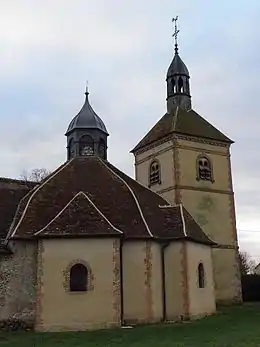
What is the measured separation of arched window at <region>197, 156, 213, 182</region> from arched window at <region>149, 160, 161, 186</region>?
2.92 metres

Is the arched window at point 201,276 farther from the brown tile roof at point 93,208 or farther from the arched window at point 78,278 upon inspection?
the arched window at point 78,278

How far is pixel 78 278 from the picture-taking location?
23.8 metres

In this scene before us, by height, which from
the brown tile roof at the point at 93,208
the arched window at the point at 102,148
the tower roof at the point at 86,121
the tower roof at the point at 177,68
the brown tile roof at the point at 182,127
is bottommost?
the brown tile roof at the point at 93,208

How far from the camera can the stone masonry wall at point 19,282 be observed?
78.2 ft

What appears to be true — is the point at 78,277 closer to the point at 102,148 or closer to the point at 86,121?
the point at 102,148

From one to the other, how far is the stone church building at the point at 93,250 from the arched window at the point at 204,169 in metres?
8.51

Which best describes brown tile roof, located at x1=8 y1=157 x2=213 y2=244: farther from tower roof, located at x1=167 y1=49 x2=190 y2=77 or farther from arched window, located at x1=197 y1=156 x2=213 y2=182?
tower roof, located at x1=167 y1=49 x2=190 y2=77

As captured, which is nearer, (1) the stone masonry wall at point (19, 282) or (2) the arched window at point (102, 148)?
(1) the stone masonry wall at point (19, 282)

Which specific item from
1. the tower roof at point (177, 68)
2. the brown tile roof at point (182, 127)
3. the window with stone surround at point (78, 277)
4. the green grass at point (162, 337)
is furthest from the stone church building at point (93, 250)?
the tower roof at point (177, 68)

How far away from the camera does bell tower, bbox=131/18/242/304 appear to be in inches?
1432

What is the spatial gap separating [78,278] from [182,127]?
57.2ft

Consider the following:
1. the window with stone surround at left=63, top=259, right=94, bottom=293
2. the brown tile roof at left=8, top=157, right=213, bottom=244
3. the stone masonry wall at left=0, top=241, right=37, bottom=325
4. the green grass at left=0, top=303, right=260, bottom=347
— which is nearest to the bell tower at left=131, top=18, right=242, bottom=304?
the brown tile roof at left=8, top=157, right=213, bottom=244

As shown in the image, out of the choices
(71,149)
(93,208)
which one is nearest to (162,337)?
(93,208)

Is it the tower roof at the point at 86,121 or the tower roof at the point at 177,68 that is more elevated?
the tower roof at the point at 177,68
